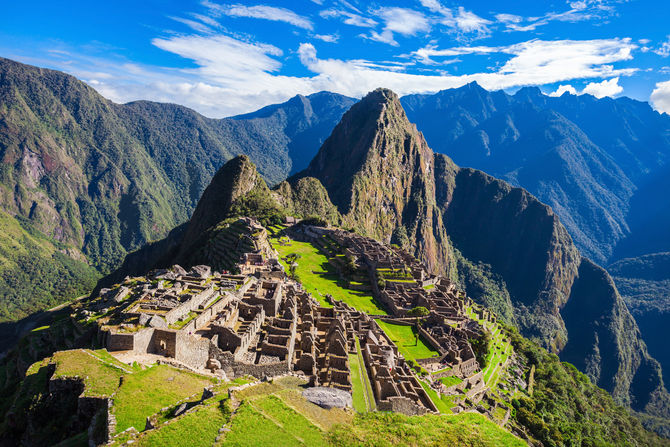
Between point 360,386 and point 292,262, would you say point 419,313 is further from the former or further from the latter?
point 360,386

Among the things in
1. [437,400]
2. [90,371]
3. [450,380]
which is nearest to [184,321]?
[90,371]

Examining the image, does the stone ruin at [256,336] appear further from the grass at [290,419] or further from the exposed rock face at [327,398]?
the grass at [290,419]

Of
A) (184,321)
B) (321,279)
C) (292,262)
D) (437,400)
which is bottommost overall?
(437,400)

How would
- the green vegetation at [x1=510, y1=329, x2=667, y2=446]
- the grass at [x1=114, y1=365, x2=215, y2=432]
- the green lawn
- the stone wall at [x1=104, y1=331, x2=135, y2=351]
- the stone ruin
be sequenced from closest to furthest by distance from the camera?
1. the grass at [x1=114, y1=365, x2=215, y2=432]
2. the stone wall at [x1=104, y1=331, x2=135, y2=351]
3. the stone ruin
4. the green vegetation at [x1=510, y1=329, x2=667, y2=446]
5. the green lawn

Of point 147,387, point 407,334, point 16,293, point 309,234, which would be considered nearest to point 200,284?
point 147,387

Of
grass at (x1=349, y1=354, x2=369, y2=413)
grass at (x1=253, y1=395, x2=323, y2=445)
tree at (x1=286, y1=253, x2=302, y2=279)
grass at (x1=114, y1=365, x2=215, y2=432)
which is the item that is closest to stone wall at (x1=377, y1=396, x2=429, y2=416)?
grass at (x1=349, y1=354, x2=369, y2=413)

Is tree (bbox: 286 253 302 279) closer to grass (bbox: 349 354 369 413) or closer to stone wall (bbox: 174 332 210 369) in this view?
grass (bbox: 349 354 369 413)
